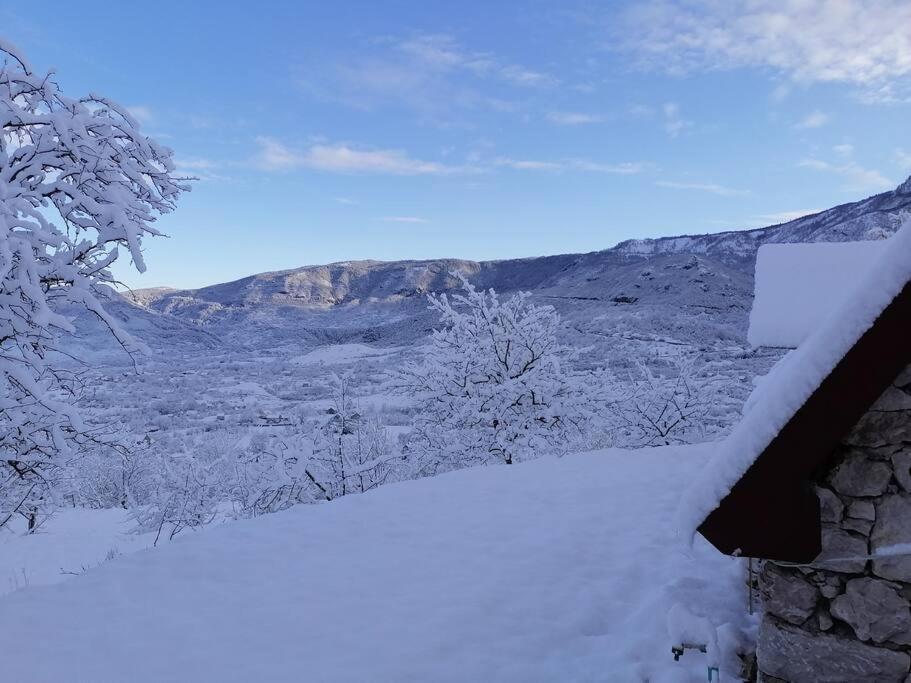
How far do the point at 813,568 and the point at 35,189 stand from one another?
7332 mm

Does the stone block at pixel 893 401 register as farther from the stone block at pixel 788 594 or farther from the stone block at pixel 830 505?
the stone block at pixel 788 594

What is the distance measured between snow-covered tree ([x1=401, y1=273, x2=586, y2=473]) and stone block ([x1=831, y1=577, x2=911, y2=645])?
12111 millimetres

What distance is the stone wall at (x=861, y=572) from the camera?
7.97 feet

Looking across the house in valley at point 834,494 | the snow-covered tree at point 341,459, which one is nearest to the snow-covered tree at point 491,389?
the snow-covered tree at point 341,459

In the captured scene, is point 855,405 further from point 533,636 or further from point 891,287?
point 533,636

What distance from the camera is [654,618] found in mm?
4625

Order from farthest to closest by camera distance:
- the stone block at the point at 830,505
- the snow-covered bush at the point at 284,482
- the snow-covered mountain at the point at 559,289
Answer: the snow-covered mountain at the point at 559,289, the snow-covered bush at the point at 284,482, the stone block at the point at 830,505

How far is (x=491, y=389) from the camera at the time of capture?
14.8 meters

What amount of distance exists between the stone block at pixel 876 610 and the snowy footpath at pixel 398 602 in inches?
38.7

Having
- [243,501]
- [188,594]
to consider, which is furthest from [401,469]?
[188,594]

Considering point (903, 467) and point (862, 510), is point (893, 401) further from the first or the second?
point (862, 510)

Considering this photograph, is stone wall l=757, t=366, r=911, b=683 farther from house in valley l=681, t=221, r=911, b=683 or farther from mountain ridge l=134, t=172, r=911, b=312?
mountain ridge l=134, t=172, r=911, b=312

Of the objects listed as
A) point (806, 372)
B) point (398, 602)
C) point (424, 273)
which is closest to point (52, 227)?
point (398, 602)

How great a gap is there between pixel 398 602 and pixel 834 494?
432cm
